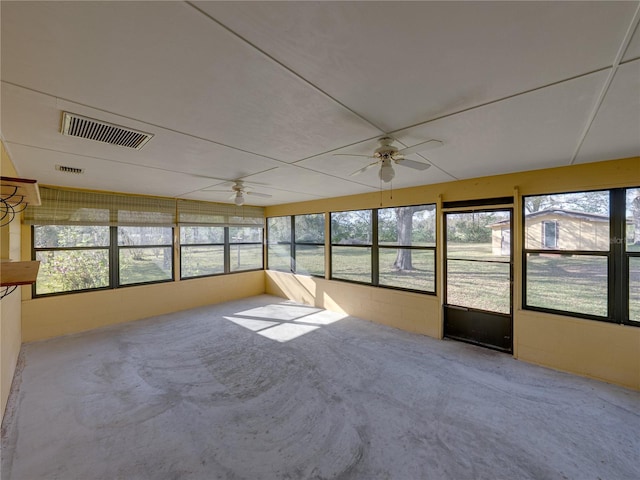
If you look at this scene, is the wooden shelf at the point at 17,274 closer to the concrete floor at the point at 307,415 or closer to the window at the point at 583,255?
the concrete floor at the point at 307,415

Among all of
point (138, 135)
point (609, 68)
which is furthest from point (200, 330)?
point (609, 68)

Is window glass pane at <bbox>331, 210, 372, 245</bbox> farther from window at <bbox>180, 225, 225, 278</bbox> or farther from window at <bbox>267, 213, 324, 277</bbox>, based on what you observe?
window at <bbox>180, 225, 225, 278</bbox>

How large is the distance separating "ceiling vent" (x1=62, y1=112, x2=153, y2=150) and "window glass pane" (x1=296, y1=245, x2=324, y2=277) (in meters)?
4.12

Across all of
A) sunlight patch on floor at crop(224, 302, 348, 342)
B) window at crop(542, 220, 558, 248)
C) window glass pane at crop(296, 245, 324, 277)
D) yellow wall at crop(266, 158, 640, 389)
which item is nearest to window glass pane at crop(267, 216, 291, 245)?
window glass pane at crop(296, 245, 324, 277)

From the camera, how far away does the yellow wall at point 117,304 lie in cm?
395

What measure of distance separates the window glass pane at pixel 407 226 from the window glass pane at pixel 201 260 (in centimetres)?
375

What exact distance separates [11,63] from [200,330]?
3926 mm

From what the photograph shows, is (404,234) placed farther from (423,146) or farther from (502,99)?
(502,99)

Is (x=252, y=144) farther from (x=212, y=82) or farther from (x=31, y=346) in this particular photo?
(x=31, y=346)

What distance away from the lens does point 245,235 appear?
6738 millimetres

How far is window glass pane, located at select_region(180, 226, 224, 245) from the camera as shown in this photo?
5.61 meters

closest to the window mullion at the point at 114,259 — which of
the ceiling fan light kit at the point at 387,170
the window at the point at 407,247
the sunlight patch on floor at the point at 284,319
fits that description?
the sunlight patch on floor at the point at 284,319

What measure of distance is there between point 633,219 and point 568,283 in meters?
0.88

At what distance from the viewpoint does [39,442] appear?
2006mm
